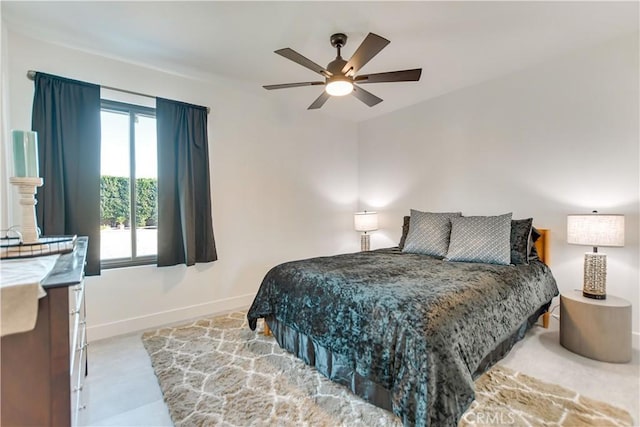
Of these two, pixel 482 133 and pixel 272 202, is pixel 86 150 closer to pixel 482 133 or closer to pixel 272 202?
pixel 272 202

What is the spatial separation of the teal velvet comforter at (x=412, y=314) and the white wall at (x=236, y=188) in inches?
42.3

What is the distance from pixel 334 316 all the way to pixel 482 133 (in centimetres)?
287

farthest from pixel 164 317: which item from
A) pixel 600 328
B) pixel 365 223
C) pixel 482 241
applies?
pixel 600 328

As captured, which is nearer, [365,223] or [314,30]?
[314,30]

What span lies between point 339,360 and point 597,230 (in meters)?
2.27

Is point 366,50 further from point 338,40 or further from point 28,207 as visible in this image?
point 28,207

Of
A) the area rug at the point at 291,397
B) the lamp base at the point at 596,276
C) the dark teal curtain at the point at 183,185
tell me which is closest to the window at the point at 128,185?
the dark teal curtain at the point at 183,185

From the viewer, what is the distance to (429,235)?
3.21 metres

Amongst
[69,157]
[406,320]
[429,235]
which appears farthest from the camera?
[429,235]

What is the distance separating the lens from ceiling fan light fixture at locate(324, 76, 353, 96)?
2.27 m

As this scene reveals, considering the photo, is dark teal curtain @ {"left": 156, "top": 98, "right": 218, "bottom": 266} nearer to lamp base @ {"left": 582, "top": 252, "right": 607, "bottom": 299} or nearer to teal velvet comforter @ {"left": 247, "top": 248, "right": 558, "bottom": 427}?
teal velvet comforter @ {"left": 247, "top": 248, "right": 558, "bottom": 427}

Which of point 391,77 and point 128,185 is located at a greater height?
point 391,77

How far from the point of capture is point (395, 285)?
6.39 feet

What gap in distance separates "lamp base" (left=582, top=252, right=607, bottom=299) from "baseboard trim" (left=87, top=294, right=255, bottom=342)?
3.35 m
